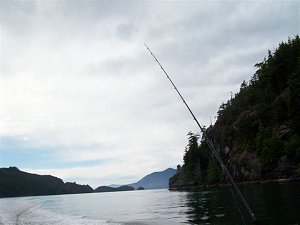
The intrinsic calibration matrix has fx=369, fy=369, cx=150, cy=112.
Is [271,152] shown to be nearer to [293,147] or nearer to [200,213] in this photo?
[293,147]

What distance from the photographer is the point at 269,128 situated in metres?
95.4

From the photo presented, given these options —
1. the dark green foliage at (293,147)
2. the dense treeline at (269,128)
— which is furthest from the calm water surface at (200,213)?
the dense treeline at (269,128)

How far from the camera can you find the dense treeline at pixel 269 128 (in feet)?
254

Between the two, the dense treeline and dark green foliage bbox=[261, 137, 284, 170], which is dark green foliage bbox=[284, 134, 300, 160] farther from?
dark green foliage bbox=[261, 137, 284, 170]

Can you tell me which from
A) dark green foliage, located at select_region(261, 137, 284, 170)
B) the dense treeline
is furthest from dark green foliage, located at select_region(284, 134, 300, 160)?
dark green foliage, located at select_region(261, 137, 284, 170)

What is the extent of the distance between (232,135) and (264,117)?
996 inches

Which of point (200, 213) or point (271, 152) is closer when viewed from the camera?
point (200, 213)

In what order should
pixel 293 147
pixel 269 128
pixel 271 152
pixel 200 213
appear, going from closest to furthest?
pixel 200 213 < pixel 293 147 < pixel 271 152 < pixel 269 128

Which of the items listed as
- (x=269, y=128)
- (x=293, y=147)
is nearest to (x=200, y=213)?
(x=293, y=147)

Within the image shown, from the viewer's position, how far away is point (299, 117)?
76.9 metres

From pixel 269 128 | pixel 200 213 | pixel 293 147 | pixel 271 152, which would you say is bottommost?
pixel 200 213

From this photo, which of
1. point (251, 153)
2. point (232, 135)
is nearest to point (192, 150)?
point (232, 135)

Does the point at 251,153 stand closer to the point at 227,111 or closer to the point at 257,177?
the point at 257,177

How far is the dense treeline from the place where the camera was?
254ft
